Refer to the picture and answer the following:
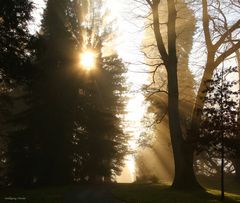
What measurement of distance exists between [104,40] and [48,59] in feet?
25.7

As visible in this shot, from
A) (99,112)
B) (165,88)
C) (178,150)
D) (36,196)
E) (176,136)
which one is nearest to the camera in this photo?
(36,196)

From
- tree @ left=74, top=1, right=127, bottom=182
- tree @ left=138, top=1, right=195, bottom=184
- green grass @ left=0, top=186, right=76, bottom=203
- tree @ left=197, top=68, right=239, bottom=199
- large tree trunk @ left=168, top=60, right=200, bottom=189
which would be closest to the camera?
green grass @ left=0, top=186, right=76, bottom=203

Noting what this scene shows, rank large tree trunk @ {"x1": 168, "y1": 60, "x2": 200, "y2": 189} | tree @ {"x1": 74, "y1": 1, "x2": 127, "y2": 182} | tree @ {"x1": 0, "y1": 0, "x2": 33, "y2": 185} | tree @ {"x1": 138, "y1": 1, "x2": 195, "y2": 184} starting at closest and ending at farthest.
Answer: tree @ {"x1": 0, "y1": 0, "x2": 33, "y2": 185} < large tree trunk @ {"x1": 168, "y1": 60, "x2": 200, "y2": 189} < tree @ {"x1": 138, "y1": 1, "x2": 195, "y2": 184} < tree @ {"x1": 74, "y1": 1, "x2": 127, "y2": 182}

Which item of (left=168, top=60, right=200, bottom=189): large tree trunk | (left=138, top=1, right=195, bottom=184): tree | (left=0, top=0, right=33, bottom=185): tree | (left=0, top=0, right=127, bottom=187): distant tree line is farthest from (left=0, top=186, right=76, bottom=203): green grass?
(left=138, top=1, right=195, bottom=184): tree

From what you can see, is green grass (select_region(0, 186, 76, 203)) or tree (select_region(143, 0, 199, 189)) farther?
tree (select_region(143, 0, 199, 189))

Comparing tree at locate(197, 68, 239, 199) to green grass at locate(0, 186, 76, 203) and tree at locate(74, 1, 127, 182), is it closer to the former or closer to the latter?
green grass at locate(0, 186, 76, 203)

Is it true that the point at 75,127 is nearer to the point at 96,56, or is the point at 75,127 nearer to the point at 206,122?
the point at 96,56

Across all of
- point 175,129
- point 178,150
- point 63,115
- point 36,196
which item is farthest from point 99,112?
point 36,196

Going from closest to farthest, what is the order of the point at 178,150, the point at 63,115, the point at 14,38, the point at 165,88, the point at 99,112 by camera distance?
the point at 14,38, the point at 178,150, the point at 63,115, the point at 99,112, the point at 165,88

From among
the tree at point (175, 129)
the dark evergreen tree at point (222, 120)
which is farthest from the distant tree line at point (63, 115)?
the dark evergreen tree at point (222, 120)

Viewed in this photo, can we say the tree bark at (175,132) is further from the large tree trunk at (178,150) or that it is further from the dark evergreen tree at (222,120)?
the dark evergreen tree at (222,120)

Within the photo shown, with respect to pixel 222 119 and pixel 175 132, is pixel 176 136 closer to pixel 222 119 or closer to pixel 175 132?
pixel 175 132

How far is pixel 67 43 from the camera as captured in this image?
3030cm

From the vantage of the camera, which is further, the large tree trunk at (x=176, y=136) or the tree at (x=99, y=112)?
the tree at (x=99, y=112)
